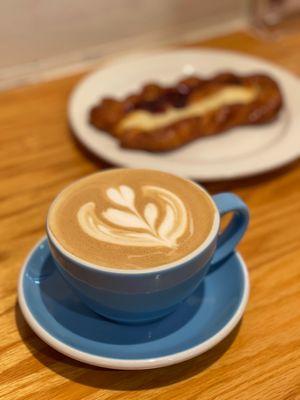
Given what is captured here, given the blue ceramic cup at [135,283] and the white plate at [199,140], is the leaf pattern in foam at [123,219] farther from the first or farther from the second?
the white plate at [199,140]

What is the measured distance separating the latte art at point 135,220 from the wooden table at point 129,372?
108 mm

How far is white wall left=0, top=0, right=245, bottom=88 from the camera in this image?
38.4 inches

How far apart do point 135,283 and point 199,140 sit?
395mm

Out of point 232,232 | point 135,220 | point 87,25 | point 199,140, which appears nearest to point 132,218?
point 135,220

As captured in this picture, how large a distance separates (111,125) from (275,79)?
0.30m

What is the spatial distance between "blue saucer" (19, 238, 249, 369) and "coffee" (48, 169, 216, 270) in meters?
0.07

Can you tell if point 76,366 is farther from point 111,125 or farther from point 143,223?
point 111,125

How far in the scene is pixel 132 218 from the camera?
496 millimetres

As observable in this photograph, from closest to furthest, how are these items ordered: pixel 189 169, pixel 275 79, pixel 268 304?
pixel 268 304
pixel 189 169
pixel 275 79

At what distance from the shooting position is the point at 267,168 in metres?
0.73

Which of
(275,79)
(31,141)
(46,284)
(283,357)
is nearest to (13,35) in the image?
(31,141)

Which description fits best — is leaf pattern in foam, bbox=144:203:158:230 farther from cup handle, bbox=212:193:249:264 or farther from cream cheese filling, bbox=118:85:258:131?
cream cheese filling, bbox=118:85:258:131

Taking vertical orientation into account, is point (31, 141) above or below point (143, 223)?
below

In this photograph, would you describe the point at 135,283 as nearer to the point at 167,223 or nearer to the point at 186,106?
the point at 167,223
